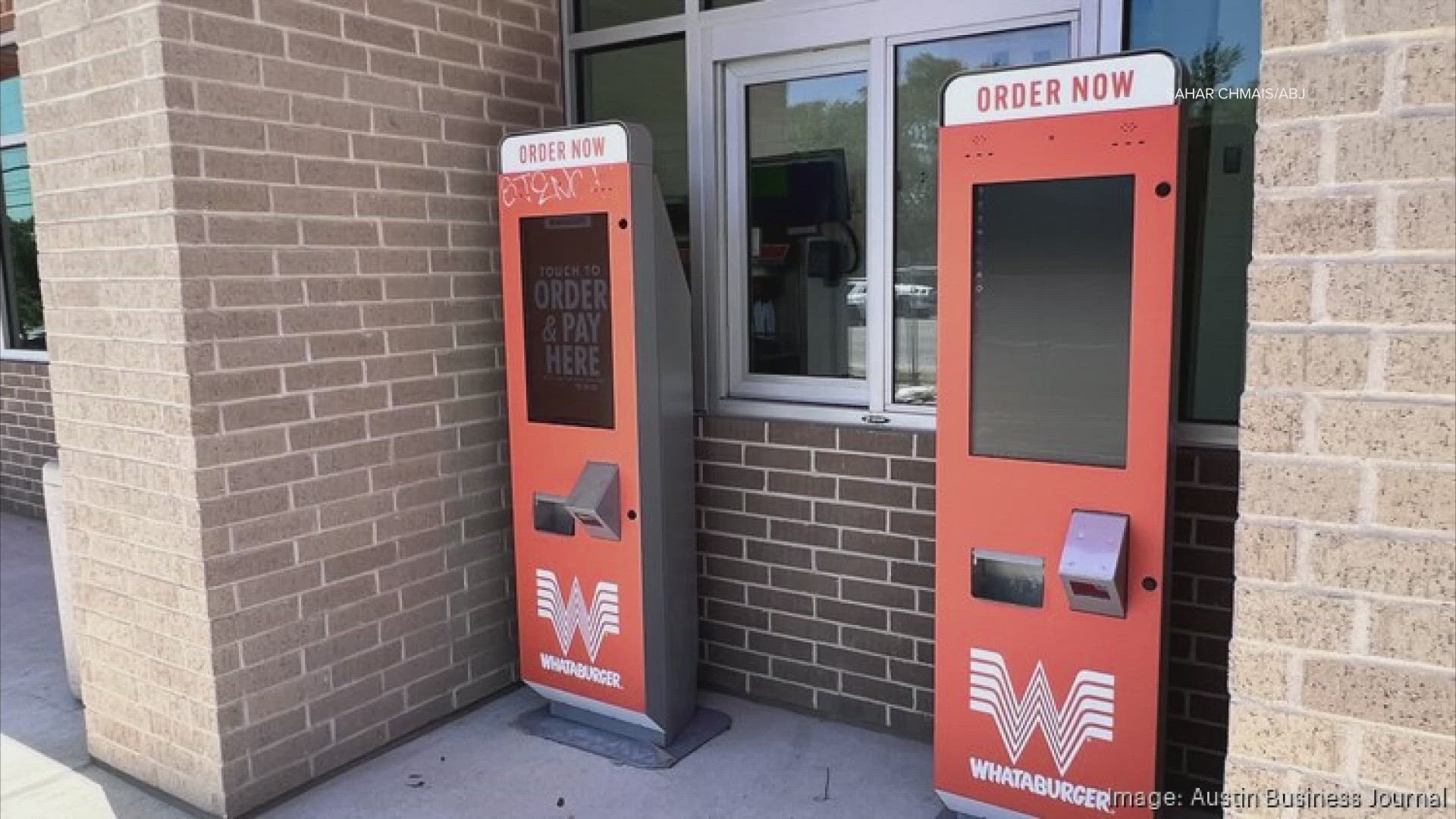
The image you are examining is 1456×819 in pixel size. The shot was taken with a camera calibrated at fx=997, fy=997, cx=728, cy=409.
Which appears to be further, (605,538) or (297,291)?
(605,538)

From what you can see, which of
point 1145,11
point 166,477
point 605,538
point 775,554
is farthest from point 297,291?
point 1145,11

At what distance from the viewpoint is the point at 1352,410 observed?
4.56ft

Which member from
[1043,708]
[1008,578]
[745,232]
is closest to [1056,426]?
[1008,578]

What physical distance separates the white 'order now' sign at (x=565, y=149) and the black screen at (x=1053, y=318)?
1173 millimetres

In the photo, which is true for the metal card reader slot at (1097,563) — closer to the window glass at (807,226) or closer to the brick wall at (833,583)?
the brick wall at (833,583)

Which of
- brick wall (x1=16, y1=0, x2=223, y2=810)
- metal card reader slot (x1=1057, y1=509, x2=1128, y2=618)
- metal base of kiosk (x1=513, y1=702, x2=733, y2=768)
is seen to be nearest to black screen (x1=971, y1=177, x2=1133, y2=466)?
metal card reader slot (x1=1057, y1=509, x2=1128, y2=618)

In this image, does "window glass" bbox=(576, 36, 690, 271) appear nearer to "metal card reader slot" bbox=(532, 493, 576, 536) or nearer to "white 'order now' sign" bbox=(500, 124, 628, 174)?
"white 'order now' sign" bbox=(500, 124, 628, 174)

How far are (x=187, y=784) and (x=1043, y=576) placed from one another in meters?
2.66

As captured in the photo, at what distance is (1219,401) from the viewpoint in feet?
9.43

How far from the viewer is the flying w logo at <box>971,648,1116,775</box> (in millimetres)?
2566

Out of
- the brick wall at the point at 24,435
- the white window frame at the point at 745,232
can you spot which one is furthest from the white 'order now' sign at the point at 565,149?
the brick wall at the point at 24,435

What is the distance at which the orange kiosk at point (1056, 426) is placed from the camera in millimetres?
2410

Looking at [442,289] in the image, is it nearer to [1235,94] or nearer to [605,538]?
[605,538]

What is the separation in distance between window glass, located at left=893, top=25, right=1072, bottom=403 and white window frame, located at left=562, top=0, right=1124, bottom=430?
0.04 meters
